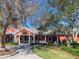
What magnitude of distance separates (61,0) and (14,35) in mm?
33339

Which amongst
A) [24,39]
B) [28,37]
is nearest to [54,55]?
[28,37]

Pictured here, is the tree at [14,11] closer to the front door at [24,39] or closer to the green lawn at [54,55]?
the green lawn at [54,55]

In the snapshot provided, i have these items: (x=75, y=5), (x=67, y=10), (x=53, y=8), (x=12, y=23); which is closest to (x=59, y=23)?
(x=53, y=8)

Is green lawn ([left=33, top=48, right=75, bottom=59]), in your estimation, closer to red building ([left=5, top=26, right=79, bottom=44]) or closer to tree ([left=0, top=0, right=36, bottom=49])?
tree ([left=0, top=0, right=36, bottom=49])

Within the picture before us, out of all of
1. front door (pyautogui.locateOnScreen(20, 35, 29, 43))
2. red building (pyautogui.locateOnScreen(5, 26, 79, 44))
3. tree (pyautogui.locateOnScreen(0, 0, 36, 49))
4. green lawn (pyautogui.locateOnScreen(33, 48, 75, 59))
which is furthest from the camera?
front door (pyautogui.locateOnScreen(20, 35, 29, 43))

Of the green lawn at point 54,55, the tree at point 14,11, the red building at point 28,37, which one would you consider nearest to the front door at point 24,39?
the red building at point 28,37

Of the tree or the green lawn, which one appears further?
the tree

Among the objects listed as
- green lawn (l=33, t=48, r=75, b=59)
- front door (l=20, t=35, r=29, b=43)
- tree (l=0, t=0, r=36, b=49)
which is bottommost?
→ green lawn (l=33, t=48, r=75, b=59)

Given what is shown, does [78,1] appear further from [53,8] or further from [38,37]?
[38,37]

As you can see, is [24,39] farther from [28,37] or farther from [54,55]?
[54,55]

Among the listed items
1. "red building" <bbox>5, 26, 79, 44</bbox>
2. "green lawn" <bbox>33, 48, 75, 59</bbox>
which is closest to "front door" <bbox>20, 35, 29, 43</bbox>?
"red building" <bbox>5, 26, 79, 44</bbox>

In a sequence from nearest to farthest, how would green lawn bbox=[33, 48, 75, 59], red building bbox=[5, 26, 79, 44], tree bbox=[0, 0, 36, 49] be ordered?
green lawn bbox=[33, 48, 75, 59] → tree bbox=[0, 0, 36, 49] → red building bbox=[5, 26, 79, 44]

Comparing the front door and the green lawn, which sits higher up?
the front door

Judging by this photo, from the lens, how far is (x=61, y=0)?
3369 centimetres
